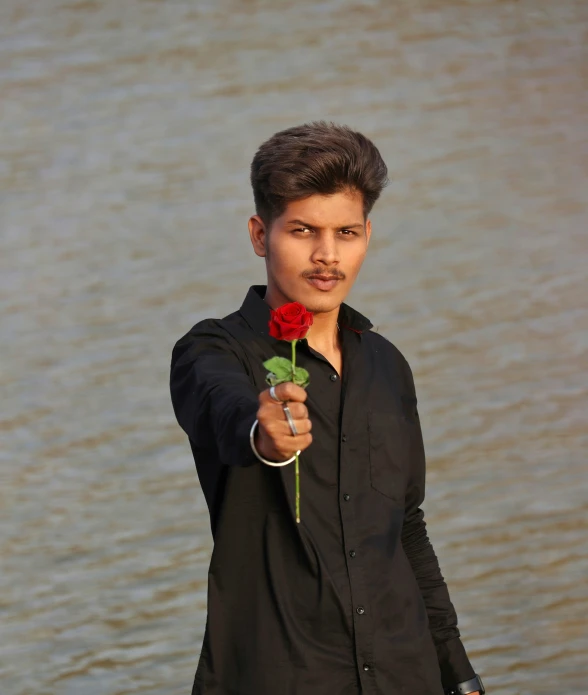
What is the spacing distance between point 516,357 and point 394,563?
3355 mm

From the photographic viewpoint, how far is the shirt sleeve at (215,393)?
1482 millimetres

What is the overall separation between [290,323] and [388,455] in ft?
1.71

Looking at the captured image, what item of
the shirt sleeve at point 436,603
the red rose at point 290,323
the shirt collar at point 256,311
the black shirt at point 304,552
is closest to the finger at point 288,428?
the red rose at point 290,323

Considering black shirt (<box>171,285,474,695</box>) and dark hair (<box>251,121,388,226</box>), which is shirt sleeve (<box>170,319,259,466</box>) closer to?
black shirt (<box>171,285,474,695</box>)

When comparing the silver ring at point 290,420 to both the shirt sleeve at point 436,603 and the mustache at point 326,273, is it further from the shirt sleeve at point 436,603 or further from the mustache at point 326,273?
the shirt sleeve at point 436,603

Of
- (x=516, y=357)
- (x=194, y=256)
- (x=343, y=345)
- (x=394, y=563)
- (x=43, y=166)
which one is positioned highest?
(x=43, y=166)

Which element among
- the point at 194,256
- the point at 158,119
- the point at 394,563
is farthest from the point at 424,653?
the point at 158,119

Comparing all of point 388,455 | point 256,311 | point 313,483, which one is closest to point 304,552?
point 313,483

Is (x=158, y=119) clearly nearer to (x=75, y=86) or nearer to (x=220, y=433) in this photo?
(x=75, y=86)

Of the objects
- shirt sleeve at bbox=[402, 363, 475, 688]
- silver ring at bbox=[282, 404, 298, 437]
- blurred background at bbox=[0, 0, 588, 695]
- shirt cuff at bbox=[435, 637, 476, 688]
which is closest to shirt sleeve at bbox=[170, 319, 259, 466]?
silver ring at bbox=[282, 404, 298, 437]

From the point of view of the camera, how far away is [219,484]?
1759 millimetres

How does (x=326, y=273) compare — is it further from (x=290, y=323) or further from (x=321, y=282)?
(x=290, y=323)

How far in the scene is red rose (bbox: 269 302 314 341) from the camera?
141cm

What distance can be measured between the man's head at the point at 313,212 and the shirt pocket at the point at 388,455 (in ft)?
0.65
